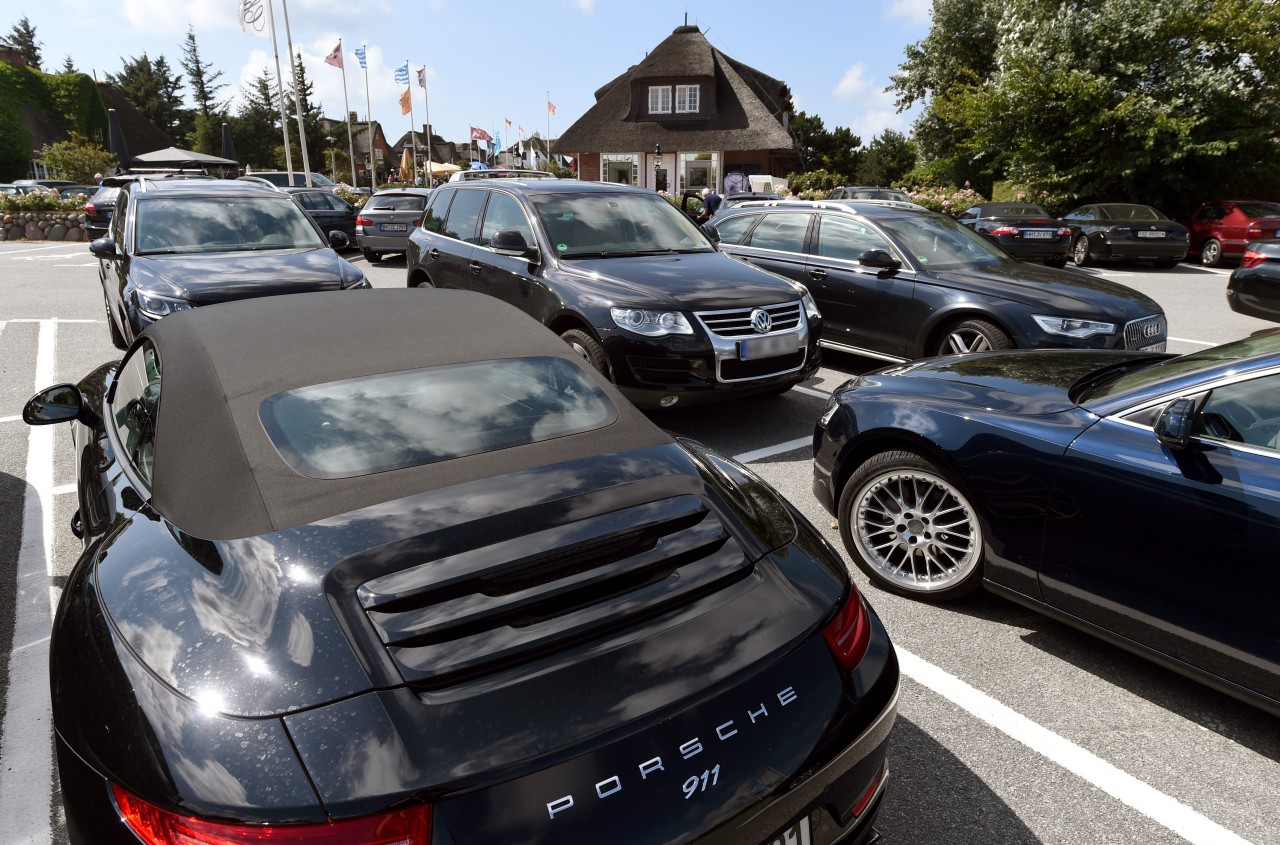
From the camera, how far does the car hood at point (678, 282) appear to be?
559 centimetres

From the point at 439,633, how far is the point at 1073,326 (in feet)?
20.5

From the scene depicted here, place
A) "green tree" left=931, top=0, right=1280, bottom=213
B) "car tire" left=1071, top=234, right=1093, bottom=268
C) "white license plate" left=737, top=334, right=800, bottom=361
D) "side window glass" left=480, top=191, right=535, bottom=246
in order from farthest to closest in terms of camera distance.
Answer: "green tree" left=931, top=0, right=1280, bottom=213 < "car tire" left=1071, top=234, right=1093, bottom=268 < "side window glass" left=480, top=191, right=535, bottom=246 < "white license plate" left=737, top=334, right=800, bottom=361

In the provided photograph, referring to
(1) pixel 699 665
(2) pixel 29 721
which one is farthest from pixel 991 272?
(2) pixel 29 721

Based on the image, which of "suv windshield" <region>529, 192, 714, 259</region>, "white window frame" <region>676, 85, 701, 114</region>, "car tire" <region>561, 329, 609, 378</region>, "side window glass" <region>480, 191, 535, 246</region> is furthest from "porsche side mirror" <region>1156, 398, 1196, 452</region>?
"white window frame" <region>676, 85, 701, 114</region>

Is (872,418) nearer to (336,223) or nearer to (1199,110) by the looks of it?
(336,223)

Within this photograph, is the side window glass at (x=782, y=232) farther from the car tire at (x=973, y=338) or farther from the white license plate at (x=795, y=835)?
the white license plate at (x=795, y=835)

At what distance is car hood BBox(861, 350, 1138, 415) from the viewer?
10.9ft

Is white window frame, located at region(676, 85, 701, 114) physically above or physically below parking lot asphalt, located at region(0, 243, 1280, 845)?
above

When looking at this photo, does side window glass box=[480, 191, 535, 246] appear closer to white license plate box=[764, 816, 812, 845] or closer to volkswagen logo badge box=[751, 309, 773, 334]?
volkswagen logo badge box=[751, 309, 773, 334]

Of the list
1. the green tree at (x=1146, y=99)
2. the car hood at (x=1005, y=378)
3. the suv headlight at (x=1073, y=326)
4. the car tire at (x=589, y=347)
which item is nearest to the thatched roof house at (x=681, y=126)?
the green tree at (x=1146, y=99)

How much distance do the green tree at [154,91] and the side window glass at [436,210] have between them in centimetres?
6546

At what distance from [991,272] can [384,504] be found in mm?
6621

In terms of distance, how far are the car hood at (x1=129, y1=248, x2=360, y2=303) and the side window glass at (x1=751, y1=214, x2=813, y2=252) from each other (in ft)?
14.1

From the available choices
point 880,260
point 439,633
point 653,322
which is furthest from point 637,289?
point 439,633
